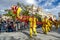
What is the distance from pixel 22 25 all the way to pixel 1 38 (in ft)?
44.4

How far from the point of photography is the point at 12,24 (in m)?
23.3

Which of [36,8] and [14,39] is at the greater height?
[36,8]

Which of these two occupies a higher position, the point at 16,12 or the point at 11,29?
the point at 16,12

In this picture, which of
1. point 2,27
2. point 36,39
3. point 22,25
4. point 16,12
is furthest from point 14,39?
point 22,25

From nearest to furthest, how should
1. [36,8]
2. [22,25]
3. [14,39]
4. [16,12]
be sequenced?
[14,39] < [16,12] < [22,25] < [36,8]

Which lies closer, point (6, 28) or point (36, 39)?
point (36, 39)

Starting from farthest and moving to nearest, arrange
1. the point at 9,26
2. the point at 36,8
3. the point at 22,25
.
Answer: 1. the point at 36,8
2. the point at 22,25
3. the point at 9,26

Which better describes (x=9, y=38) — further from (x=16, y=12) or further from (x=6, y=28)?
(x=6, y=28)

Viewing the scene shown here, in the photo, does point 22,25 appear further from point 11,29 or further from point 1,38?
point 1,38

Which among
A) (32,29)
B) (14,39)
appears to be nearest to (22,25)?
(32,29)

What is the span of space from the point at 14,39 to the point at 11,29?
804cm

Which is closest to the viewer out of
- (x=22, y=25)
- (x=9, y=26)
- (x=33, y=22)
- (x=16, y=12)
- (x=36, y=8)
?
(x=33, y=22)

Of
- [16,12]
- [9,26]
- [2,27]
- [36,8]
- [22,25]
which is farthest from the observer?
[36,8]

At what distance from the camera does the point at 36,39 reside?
1505cm
